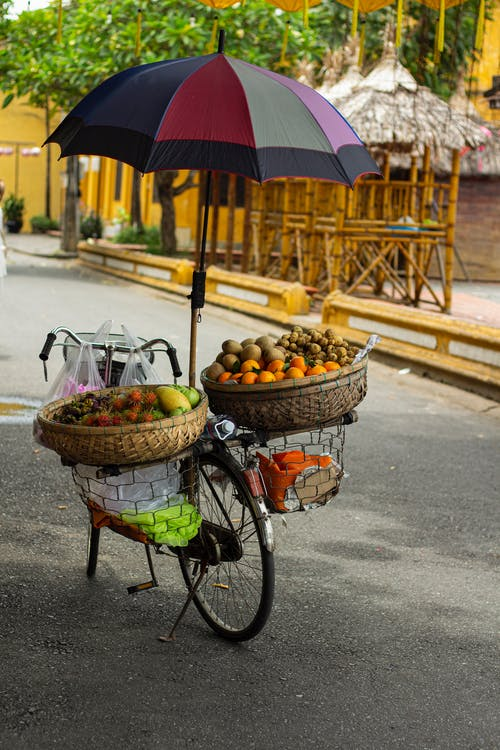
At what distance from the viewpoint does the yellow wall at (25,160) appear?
160 ft

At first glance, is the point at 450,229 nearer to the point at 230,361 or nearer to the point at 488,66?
the point at 230,361

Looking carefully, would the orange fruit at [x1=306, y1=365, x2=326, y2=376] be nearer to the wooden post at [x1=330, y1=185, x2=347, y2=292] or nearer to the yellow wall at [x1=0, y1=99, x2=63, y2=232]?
the wooden post at [x1=330, y1=185, x2=347, y2=292]

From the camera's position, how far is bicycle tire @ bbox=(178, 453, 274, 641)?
14.4 feet

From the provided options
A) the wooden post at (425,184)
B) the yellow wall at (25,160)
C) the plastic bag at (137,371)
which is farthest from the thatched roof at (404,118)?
the yellow wall at (25,160)

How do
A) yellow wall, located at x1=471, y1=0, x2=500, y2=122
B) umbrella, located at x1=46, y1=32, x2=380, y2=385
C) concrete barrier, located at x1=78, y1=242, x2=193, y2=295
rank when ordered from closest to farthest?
1. umbrella, located at x1=46, y1=32, x2=380, y2=385
2. concrete barrier, located at x1=78, y1=242, x2=193, y2=295
3. yellow wall, located at x1=471, y1=0, x2=500, y2=122

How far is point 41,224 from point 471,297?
1143 inches

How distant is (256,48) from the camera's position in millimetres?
20203

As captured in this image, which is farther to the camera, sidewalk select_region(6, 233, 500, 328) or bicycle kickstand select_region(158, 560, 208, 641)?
sidewalk select_region(6, 233, 500, 328)

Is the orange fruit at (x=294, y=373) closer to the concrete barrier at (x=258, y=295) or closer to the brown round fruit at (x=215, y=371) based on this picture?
the brown round fruit at (x=215, y=371)

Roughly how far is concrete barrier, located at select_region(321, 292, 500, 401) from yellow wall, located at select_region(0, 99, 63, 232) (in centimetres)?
3678

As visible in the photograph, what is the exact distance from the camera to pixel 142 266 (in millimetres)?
22828

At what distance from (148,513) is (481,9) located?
529 cm

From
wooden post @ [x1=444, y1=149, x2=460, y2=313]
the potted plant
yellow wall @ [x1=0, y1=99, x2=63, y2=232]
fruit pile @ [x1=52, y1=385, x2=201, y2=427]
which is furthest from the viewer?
yellow wall @ [x1=0, y1=99, x2=63, y2=232]

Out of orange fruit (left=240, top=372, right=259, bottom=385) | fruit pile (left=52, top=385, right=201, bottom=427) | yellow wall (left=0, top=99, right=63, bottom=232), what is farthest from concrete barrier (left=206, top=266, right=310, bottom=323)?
yellow wall (left=0, top=99, right=63, bottom=232)
